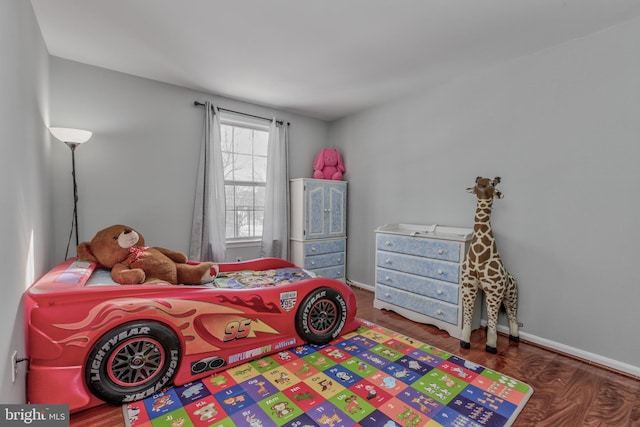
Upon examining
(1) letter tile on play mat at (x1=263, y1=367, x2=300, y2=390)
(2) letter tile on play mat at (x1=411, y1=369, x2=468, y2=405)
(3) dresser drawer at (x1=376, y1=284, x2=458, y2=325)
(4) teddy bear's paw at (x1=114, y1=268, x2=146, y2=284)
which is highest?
(4) teddy bear's paw at (x1=114, y1=268, x2=146, y2=284)

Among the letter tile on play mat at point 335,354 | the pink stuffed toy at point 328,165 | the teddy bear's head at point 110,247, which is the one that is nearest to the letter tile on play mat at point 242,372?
the letter tile on play mat at point 335,354

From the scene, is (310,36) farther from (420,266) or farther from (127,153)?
(420,266)

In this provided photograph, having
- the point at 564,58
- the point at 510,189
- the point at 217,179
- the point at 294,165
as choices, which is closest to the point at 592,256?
the point at 510,189

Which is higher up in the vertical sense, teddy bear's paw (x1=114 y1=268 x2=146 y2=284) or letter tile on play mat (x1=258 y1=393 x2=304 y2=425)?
teddy bear's paw (x1=114 y1=268 x2=146 y2=284)

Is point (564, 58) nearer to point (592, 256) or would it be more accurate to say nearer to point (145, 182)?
point (592, 256)

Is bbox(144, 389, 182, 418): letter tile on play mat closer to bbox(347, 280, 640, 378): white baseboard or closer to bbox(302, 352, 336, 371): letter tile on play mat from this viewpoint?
bbox(302, 352, 336, 371): letter tile on play mat

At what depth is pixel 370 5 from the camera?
1.88 metres

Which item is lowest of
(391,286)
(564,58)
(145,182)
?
(391,286)

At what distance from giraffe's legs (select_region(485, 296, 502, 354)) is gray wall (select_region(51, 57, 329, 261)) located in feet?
10.1

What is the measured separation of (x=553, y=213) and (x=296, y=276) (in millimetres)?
2206

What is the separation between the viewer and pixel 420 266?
293 centimetres

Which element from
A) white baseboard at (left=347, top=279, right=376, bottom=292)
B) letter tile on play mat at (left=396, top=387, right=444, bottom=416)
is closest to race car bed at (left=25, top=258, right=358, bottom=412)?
letter tile on play mat at (left=396, top=387, right=444, bottom=416)

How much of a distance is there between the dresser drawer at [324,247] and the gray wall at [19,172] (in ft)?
8.23

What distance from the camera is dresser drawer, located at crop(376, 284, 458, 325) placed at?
2.68 metres
